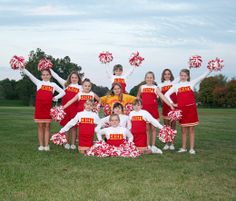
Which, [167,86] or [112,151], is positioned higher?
[167,86]

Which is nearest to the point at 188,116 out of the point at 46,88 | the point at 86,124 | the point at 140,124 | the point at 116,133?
the point at 140,124

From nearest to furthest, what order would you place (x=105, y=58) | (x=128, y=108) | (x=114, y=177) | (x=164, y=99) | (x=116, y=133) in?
(x=114, y=177) < (x=116, y=133) < (x=164, y=99) < (x=128, y=108) < (x=105, y=58)

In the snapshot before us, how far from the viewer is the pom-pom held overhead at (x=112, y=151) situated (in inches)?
385

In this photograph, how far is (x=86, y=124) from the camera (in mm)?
10773

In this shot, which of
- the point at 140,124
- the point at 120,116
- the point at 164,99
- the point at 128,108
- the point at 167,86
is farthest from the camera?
the point at 167,86


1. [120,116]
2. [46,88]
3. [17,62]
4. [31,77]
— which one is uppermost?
[17,62]

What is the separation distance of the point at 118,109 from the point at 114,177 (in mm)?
3700

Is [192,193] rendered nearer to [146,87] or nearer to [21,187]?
[21,187]

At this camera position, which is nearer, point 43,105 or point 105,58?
point 43,105

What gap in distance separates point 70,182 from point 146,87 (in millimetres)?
5130

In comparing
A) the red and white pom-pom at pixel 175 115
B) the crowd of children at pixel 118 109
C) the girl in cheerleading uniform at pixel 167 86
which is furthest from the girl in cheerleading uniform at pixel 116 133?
the girl in cheerleading uniform at pixel 167 86

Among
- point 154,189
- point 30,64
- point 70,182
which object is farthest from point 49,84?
point 30,64

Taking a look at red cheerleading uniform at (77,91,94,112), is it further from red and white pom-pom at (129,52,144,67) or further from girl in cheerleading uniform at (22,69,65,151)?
red and white pom-pom at (129,52,144,67)

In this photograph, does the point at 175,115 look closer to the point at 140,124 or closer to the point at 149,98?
the point at 140,124
